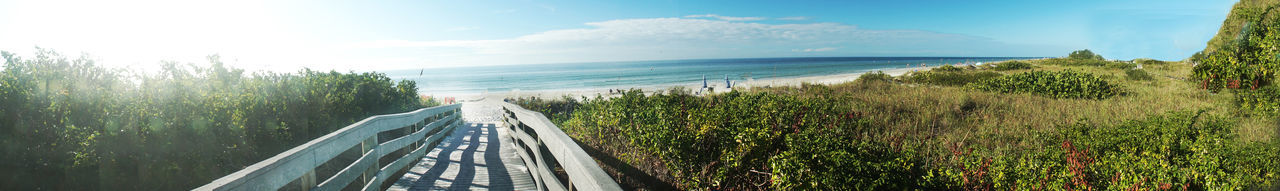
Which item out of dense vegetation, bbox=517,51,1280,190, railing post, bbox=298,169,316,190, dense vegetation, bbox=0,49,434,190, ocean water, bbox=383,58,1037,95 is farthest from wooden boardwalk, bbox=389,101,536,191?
ocean water, bbox=383,58,1037,95

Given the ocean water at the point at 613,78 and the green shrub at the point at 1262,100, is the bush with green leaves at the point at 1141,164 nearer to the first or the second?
the green shrub at the point at 1262,100

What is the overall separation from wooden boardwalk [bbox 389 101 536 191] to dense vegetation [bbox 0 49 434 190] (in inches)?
56.8

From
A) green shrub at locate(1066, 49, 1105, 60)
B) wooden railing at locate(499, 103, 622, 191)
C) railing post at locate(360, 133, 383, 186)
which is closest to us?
wooden railing at locate(499, 103, 622, 191)

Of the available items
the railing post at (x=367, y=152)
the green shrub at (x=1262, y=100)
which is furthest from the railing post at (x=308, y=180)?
the green shrub at (x=1262, y=100)

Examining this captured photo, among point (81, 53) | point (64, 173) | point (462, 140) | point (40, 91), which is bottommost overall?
point (462, 140)

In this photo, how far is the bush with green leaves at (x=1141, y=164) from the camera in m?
3.39

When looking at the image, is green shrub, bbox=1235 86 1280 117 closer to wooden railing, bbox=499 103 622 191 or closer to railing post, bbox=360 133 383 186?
wooden railing, bbox=499 103 622 191

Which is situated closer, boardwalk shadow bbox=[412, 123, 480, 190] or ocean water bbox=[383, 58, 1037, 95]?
boardwalk shadow bbox=[412, 123, 480, 190]

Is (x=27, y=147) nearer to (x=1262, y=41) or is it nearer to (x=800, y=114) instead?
(x=800, y=114)

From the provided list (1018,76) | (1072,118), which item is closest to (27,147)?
(1072,118)

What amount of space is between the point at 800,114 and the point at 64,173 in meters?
6.07

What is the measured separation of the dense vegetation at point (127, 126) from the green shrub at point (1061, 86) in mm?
15091

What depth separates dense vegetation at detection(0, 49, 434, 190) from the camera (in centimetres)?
338

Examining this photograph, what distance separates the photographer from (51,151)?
3.38 metres
